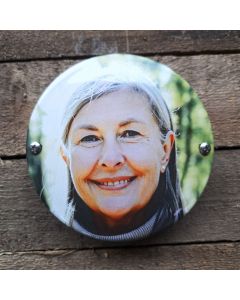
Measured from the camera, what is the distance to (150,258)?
2.58 feet

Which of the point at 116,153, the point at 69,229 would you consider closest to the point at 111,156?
the point at 116,153

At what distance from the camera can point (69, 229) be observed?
2.58 feet

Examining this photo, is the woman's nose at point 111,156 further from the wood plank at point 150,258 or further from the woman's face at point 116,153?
the wood plank at point 150,258

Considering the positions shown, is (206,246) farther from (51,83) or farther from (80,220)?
(51,83)

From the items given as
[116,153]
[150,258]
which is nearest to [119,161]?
[116,153]

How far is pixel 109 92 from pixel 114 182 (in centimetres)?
10

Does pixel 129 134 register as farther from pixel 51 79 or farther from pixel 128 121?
pixel 51 79

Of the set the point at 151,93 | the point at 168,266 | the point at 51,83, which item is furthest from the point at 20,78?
the point at 168,266

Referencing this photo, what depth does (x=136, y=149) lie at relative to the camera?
0.75 m

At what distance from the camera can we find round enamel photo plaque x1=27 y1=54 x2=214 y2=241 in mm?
753

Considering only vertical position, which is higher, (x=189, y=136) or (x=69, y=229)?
(x=189, y=136)

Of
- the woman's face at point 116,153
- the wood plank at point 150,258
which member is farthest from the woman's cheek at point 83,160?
the wood plank at point 150,258

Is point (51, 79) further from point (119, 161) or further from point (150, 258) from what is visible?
point (150, 258)

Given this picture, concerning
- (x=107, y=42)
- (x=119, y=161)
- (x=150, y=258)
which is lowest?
(x=150, y=258)
